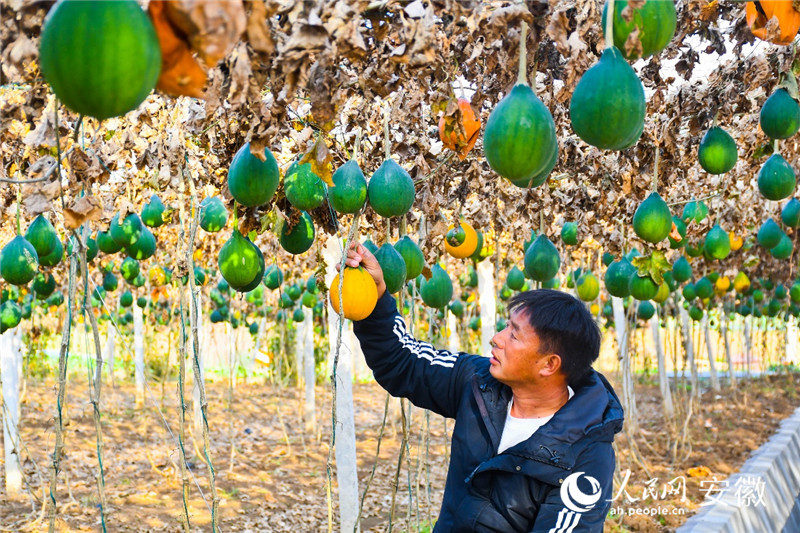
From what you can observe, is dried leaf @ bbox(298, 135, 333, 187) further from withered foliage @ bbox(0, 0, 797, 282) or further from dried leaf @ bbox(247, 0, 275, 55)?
dried leaf @ bbox(247, 0, 275, 55)

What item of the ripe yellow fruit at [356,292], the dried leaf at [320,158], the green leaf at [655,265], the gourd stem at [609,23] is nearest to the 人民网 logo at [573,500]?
the ripe yellow fruit at [356,292]

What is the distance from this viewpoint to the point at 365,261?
8.55 ft

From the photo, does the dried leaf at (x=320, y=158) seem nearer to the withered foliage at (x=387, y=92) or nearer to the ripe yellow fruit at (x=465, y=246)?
the withered foliage at (x=387, y=92)

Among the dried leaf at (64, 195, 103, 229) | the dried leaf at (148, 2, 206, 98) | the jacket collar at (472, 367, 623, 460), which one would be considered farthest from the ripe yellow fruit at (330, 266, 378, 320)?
the dried leaf at (148, 2, 206, 98)

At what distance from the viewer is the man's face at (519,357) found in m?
2.45

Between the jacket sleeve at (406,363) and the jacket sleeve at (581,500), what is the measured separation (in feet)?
1.83

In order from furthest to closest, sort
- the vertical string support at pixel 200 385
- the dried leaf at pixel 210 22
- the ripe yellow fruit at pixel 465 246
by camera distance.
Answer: the ripe yellow fruit at pixel 465 246
the vertical string support at pixel 200 385
the dried leaf at pixel 210 22

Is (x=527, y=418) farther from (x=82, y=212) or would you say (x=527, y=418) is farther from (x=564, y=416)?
(x=82, y=212)

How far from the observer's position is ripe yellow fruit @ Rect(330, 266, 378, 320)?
2518 mm

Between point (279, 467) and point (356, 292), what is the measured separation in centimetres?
710

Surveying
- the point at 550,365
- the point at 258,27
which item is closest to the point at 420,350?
the point at 550,365

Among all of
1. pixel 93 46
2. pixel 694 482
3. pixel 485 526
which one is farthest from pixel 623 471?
pixel 93 46

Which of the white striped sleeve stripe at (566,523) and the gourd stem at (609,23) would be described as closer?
the gourd stem at (609,23)

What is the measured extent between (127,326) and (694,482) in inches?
672
